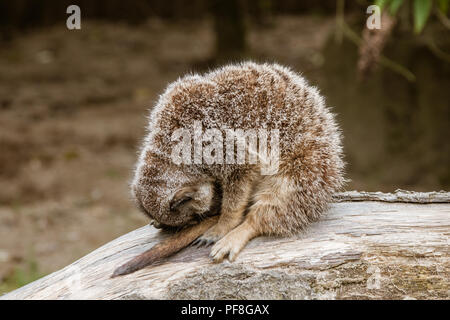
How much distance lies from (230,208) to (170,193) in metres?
0.29

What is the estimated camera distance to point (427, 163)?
229 inches

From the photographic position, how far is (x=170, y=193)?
236cm

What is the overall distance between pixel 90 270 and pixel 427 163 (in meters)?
4.38

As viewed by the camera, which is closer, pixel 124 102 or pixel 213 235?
pixel 213 235

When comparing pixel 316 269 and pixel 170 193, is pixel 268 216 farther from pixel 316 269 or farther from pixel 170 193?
pixel 170 193

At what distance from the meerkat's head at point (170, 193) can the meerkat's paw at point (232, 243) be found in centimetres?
20

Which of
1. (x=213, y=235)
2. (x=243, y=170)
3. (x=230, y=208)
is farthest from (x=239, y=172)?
(x=213, y=235)

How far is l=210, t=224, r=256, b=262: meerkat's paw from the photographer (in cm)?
229

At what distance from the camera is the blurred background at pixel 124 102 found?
521 centimetres

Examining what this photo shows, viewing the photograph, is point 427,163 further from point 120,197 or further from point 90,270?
point 90,270

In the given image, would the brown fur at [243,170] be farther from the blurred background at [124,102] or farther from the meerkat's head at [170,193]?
the blurred background at [124,102]

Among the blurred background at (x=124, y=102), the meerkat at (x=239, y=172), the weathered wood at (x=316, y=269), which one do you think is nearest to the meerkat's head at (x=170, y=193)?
the meerkat at (x=239, y=172)

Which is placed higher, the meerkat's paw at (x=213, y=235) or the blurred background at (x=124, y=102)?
the blurred background at (x=124, y=102)
